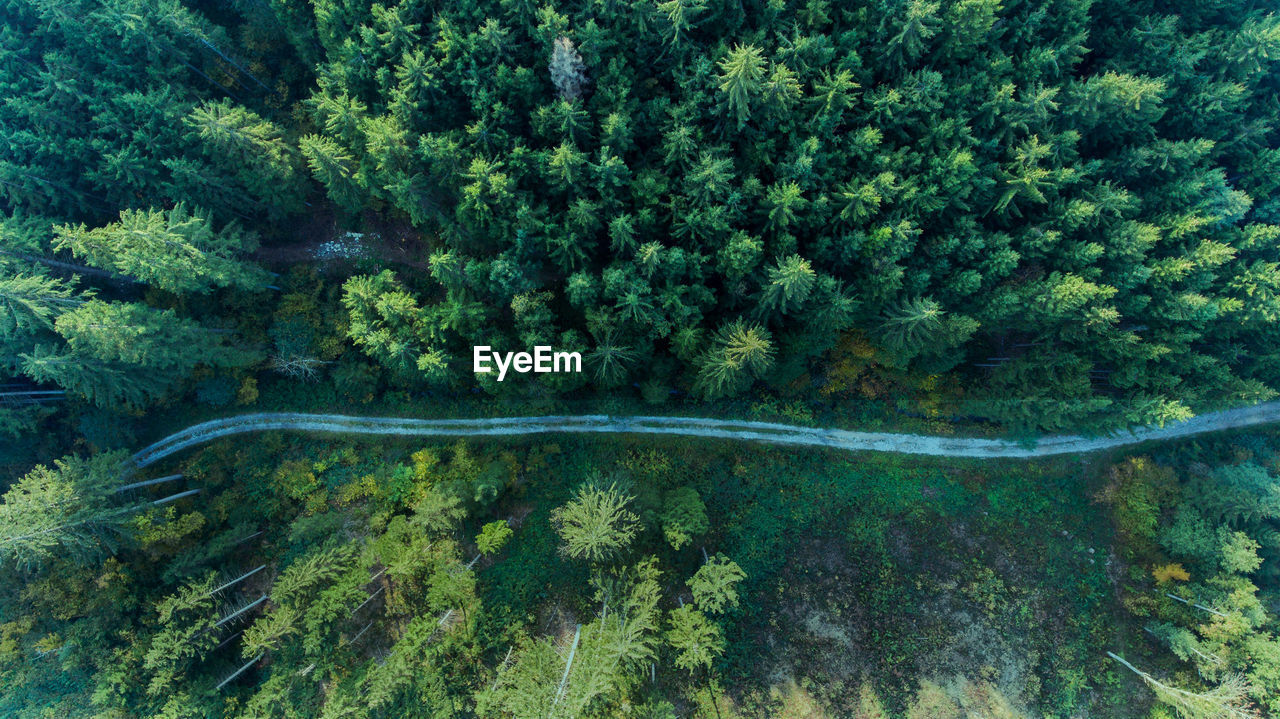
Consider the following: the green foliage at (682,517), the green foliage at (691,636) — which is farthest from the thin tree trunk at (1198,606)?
the green foliage at (682,517)

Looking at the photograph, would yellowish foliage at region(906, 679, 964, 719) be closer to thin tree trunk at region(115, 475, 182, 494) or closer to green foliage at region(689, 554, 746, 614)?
green foliage at region(689, 554, 746, 614)

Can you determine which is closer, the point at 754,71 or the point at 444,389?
the point at 754,71

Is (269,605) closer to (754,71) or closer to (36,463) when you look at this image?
(36,463)

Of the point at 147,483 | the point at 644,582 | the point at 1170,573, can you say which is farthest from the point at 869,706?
the point at 147,483

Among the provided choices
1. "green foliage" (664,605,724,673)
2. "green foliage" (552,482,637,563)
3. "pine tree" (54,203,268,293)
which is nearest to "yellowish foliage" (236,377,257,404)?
"pine tree" (54,203,268,293)

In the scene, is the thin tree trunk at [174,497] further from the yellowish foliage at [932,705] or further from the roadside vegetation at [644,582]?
the yellowish foliage at [932,705]

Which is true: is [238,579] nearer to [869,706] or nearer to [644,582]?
[644,582]

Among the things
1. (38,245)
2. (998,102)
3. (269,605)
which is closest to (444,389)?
(269,605)
